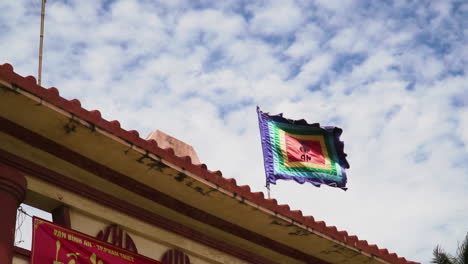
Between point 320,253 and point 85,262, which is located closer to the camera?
point 85,262

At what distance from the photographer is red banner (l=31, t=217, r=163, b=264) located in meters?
7.61

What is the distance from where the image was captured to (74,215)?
828cm

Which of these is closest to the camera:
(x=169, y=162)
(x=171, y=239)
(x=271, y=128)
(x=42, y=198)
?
(x=42, y=198)

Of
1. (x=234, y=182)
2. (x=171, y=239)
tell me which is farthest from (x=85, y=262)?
(x=234, y=182)

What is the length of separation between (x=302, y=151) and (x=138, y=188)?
210 inches

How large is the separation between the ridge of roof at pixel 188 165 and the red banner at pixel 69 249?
4.33 ft

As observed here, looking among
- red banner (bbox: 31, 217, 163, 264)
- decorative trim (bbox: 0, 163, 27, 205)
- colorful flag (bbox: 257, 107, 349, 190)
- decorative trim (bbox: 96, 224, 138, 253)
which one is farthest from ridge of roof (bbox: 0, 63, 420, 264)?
colorful flag (bbox: 257, 107, 349, 190)

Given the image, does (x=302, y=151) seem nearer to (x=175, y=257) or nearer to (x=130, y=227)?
(x=175, y=257)

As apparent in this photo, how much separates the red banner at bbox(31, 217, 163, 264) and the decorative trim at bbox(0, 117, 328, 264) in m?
0.65

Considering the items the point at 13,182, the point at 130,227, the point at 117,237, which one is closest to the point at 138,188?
the point at 130,227

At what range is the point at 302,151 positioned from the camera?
13.5m

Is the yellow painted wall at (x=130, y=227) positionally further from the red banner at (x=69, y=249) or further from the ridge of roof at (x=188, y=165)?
the ridge of roof at (x=188, y=165)

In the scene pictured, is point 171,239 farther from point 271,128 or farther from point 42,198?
point 271,128

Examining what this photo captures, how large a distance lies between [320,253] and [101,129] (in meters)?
4.83
